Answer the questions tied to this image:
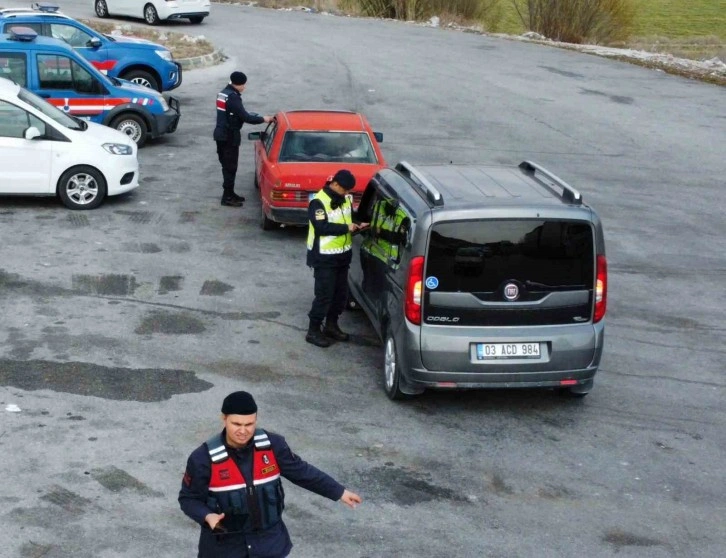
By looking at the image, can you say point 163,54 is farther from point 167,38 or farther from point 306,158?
Result: point 306,158

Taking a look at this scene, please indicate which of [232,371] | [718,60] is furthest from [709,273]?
[718,60]

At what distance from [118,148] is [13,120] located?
1.40m

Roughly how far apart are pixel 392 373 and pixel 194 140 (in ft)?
37.3

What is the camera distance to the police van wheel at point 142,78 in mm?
21453

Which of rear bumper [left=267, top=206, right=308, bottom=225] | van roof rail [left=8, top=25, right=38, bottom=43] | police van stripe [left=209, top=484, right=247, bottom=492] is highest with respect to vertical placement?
van roof rail [left=8, top=25, right=38, bottom=43]

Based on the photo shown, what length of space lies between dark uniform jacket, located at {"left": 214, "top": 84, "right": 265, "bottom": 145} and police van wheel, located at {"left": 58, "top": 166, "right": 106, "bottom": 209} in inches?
66.5

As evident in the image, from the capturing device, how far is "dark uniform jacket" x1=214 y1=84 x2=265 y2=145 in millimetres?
14516

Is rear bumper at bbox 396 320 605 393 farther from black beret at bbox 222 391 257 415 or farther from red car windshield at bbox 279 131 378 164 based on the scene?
red car windshield at bbox 279 131 378 164

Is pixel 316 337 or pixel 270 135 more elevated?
pixel 270 135

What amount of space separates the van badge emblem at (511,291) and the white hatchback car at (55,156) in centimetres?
784

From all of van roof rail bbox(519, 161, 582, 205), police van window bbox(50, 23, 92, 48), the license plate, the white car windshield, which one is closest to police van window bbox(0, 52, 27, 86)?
the white car windshield

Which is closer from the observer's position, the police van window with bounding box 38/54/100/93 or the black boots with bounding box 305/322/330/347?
the black boots with bounding box 305/322/330/347

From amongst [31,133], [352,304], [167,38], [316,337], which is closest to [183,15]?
[167,38]

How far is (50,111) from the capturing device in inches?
581
